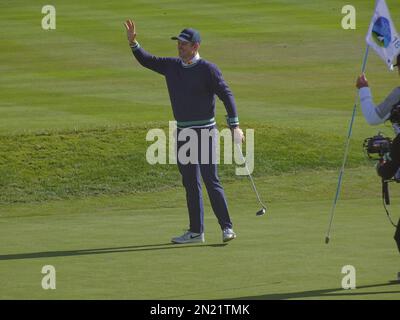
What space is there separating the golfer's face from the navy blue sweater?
11 cm

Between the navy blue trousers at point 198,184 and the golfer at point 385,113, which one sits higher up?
the golfer at point 385,113

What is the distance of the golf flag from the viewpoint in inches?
400

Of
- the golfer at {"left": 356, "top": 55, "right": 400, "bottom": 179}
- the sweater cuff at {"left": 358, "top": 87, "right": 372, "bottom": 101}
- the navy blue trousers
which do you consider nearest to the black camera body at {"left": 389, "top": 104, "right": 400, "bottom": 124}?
the golfer at {"left": 356, "top": 55, "right": 400, "bottom": 179}

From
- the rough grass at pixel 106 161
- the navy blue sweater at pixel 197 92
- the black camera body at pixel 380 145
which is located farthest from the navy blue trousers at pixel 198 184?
the rough grass at pixel 106 161

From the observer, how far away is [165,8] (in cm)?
4172

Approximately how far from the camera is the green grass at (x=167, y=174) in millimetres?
9973

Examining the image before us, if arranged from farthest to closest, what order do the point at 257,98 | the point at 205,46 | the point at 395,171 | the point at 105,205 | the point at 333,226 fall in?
the point at 205,46, the point at 257,98, the point at 105,205, the point at 333,226, the point at 395,171

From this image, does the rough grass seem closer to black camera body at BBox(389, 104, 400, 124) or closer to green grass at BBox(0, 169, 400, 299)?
green grass at BBox(0, 169, 400, 299)

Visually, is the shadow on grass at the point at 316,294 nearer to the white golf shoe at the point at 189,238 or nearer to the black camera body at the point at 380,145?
the black camera body at the point at 380,145

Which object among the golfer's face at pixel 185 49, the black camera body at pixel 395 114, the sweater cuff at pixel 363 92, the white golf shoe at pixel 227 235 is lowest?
the white golf shoe at pixel 227 235

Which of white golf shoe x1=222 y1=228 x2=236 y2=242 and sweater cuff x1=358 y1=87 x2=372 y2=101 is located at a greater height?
sweater cuff x1=358 y1=87 x2=372 y2=101
